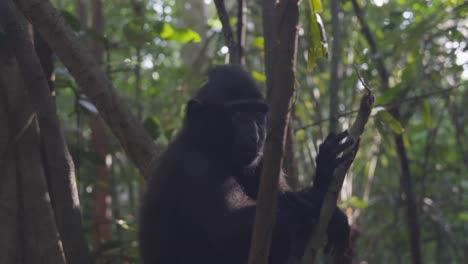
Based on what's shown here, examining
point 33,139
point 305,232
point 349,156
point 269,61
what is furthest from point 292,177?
point 33,139

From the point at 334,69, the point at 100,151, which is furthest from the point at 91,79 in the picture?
the point at 100,151

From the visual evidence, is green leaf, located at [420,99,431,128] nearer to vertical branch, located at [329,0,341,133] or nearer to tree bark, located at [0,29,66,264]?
vertical branch, located at [329,0,341,133]

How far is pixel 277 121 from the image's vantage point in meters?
2.63

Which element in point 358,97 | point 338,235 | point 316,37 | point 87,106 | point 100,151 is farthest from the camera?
point 358,97

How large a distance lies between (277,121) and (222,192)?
1839 mm

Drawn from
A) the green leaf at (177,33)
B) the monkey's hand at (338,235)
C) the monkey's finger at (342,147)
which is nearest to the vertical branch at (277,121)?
the monkey's finger at (342,147)

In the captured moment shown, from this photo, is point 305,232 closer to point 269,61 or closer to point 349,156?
point 349,156

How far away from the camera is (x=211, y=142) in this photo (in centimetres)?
476

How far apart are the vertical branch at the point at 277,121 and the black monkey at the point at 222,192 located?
1294 millimetres

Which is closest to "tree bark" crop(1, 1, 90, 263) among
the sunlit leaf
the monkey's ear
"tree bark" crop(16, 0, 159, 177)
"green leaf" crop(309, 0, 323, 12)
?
"tree bark" crop(16, 0, 159, 177)

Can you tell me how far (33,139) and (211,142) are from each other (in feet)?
4.27

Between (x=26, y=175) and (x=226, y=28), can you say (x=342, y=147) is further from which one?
(x=26, y=175)

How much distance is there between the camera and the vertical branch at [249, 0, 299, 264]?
99.0 inches

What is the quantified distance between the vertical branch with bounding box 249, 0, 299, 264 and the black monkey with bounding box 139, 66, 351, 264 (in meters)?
1.29
